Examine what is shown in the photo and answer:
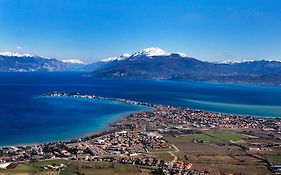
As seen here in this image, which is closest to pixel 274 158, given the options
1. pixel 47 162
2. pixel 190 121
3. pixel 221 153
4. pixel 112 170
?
pixel 221 153

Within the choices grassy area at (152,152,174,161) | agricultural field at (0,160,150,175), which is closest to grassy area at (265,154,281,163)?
grassy area at (152,152,174,161)

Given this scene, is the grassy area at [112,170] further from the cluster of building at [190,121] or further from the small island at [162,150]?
the cluster of building at [190,121]

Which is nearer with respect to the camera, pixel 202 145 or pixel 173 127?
pixel 202 145

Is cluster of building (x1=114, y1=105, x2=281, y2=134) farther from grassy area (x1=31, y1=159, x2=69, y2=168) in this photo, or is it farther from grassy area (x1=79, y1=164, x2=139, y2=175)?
grassy area (x1=31, y1=159, x2=69, y2=168)

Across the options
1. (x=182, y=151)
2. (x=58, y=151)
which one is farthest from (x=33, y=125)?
(x=182, y=151)

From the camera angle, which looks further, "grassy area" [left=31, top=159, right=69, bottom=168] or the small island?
the small island

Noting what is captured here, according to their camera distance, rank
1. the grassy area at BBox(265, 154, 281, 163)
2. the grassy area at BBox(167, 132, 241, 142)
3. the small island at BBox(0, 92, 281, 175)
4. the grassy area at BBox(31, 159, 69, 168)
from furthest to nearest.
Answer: the grassy area at BBox(167, 132, 241, 142)
the grassy area at BBox(265, 154, 281, 163)
the small island at BBox(0, 92, 281, 175)
the grassy area at BBox(31, 159, 69, 168)

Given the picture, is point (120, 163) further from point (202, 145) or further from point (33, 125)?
point (33, 125)

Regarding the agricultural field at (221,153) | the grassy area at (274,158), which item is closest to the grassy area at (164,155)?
the agricultural field at (221,153)

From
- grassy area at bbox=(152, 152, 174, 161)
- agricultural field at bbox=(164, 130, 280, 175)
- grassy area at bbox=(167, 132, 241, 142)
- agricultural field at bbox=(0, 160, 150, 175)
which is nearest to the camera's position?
agricultural field at bbox=(0, 160, 150, 175)
